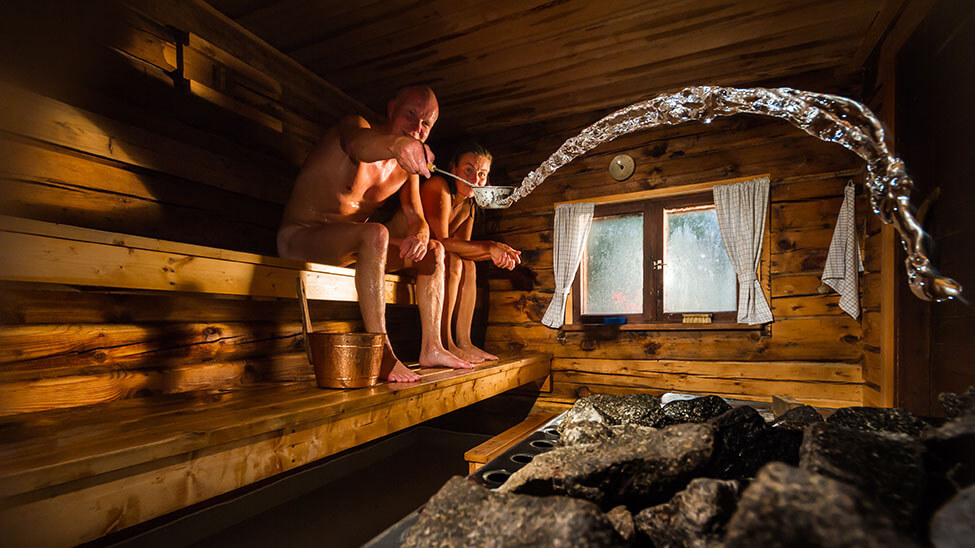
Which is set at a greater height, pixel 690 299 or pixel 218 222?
pixel 218 222

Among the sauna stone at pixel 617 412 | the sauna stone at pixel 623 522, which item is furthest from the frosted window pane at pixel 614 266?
the sauna stone at pixel 623 522

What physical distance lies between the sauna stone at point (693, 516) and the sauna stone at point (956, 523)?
273 mm

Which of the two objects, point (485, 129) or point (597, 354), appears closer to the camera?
point (597, 354)

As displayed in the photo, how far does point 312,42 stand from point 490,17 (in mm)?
1234

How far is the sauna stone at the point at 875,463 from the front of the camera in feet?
2.51

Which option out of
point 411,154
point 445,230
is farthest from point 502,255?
point 411,154

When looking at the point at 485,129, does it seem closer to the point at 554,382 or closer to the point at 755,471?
the point at 554,382

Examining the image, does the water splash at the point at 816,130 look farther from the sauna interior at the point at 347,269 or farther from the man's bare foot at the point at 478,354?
the man's bare foot at the point at 478,354

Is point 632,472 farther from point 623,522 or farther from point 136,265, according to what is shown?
point 136,265

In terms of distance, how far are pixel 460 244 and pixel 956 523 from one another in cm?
283

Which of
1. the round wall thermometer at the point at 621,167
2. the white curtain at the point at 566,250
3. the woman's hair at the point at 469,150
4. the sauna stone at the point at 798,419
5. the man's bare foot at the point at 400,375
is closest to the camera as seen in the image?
the sauna stone at the point at 798,419

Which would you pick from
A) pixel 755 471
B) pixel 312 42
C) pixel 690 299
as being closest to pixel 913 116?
pixel 690 299

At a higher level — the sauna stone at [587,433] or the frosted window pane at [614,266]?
the frosted window pane at [614,266]

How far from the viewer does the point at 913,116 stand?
2.48 m
